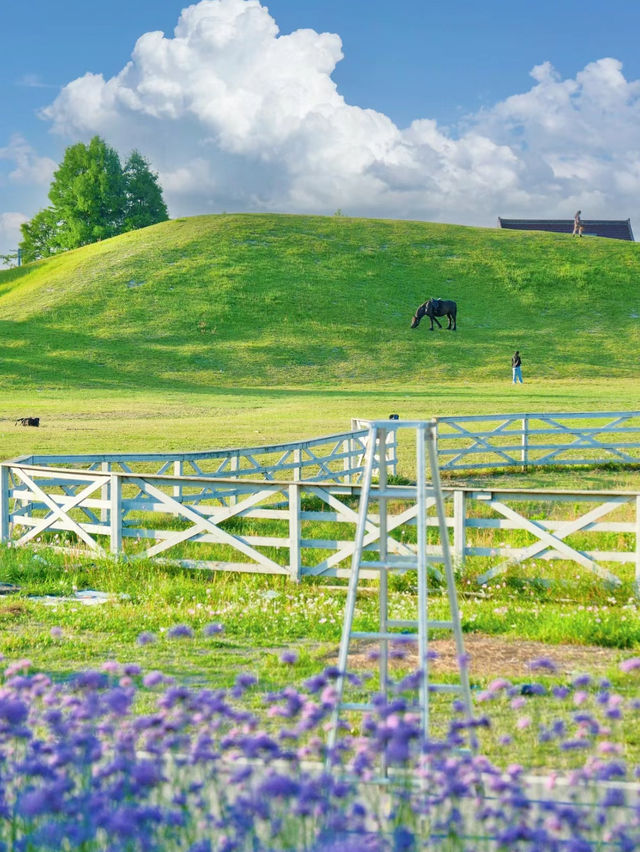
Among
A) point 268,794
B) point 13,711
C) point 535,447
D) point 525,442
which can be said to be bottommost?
point 268,794

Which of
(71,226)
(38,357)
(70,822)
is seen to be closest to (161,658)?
(70,822)

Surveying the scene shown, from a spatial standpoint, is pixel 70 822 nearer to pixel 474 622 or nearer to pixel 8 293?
pixel 474 622

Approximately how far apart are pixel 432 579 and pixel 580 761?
19.0ft

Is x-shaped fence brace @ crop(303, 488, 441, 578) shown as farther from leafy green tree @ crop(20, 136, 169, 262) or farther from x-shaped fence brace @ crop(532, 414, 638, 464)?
leafy green tree @ crop(20, 136, 169, 262)

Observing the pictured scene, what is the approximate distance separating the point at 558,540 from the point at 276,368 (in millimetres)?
48588

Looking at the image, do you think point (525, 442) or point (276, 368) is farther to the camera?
point (276, 368)

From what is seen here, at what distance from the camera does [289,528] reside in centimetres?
1348

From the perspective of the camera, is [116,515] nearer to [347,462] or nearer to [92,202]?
[347,462]

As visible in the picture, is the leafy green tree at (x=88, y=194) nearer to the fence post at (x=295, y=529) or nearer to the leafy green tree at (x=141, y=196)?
the leafy green tree at (x=141, y=196)

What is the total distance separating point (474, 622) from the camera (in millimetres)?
10289

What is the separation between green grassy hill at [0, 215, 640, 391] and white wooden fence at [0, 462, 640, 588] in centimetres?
3835

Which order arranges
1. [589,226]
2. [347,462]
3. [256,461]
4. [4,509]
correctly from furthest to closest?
1. [589,226]
2. [347,462]
3. [256,461]
4. [4,509]

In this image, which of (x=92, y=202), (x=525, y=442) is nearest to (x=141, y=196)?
(x=92, y=202)

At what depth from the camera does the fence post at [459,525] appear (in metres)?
11.7
